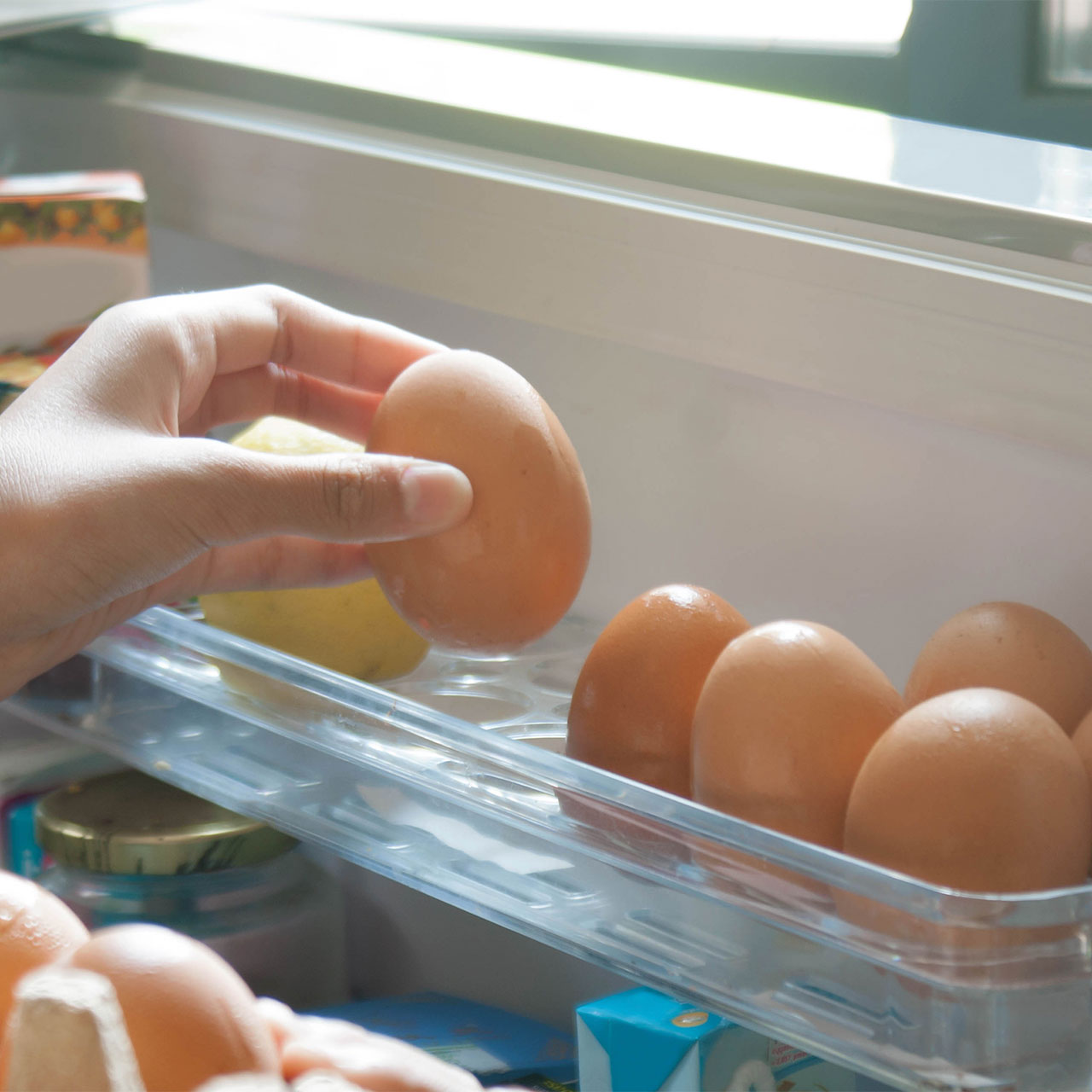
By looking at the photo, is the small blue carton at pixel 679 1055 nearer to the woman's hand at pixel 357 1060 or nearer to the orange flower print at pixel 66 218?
the woman's hand at pixel 357 1060

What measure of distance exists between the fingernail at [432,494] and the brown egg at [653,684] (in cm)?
9

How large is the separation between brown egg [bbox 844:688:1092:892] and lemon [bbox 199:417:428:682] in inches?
13.8

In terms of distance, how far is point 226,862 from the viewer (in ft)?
2.66

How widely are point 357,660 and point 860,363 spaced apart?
0.31 meters

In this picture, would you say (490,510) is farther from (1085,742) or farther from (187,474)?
(1085,742)

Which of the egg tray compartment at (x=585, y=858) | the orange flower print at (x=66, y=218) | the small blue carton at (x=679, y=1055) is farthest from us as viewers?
the orange flower print at (x=66, y=218)

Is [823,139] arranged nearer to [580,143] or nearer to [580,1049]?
[580,143]

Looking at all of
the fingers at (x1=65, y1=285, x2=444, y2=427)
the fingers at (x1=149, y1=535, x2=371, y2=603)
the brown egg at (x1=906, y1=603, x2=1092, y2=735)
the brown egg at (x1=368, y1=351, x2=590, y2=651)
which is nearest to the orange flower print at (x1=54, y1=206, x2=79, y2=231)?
the fingers at (x1=65, y1=285, x2=444, y2=427)

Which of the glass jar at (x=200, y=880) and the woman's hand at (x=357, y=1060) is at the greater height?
the woman's hand at (x=357, y=1060)

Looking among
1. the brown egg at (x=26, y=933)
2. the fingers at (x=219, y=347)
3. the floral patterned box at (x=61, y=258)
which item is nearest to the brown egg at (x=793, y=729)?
the brown egg at (x=26, y=933)

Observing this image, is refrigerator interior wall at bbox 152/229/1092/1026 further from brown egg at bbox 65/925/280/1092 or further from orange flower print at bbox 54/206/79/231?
brown egg at bbox 65/925/280/1092

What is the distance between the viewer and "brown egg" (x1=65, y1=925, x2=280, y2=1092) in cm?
43

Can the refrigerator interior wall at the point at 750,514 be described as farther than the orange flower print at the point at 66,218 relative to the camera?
No

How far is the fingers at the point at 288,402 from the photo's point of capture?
2.65ft
